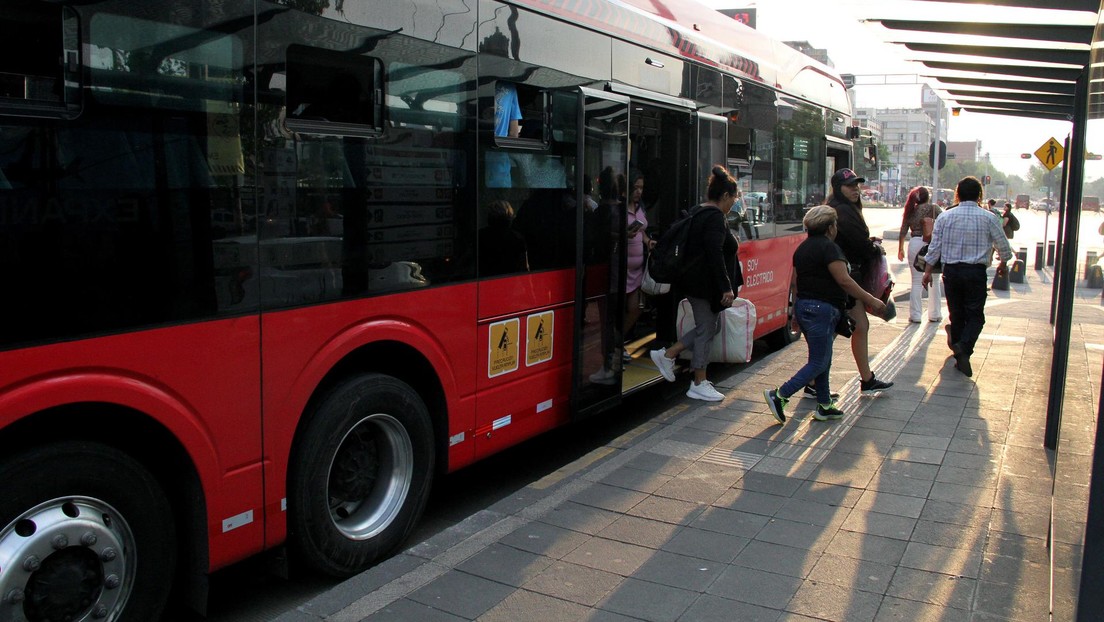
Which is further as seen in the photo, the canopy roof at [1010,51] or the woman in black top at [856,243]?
the woman in black top at [856,243]

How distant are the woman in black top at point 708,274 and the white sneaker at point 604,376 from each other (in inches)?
41.1

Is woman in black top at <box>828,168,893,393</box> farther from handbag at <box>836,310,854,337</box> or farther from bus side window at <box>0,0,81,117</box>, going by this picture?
bus side window at <box>0,0,81,117</box>

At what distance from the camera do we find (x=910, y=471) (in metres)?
5.80

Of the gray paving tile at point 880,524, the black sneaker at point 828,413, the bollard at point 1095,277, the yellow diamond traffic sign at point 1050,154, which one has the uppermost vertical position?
the yellow diamond traffic sign at point 1050,154

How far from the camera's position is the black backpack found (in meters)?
7.32

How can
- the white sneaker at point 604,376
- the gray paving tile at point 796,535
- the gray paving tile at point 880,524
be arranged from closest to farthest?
the gray paving tile at point 796,535
the gray paving tile at point 880,524
the white sneaker at point 604,376

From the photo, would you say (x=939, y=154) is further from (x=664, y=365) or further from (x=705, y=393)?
(x=664, y=365)

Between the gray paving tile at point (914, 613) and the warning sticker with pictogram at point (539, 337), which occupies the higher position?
the warning sticker with pictogram at point (539, 337)

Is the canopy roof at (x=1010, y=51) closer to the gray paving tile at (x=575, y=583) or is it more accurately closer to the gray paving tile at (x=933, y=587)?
the gray paving tile at (x=933, y=587)

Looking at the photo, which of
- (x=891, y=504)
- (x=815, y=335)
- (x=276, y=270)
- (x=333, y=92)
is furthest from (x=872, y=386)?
(x=276, y=270)

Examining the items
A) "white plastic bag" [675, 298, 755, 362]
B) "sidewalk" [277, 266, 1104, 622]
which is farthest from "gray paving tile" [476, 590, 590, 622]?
"white plastic bag" [675, 298, 755, 362]

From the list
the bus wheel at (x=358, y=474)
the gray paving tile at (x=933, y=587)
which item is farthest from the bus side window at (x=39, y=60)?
the gray paving tile at (x=933, y=587)

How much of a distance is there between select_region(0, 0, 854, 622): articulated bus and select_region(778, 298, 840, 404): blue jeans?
163cm

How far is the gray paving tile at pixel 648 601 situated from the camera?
150 inches
